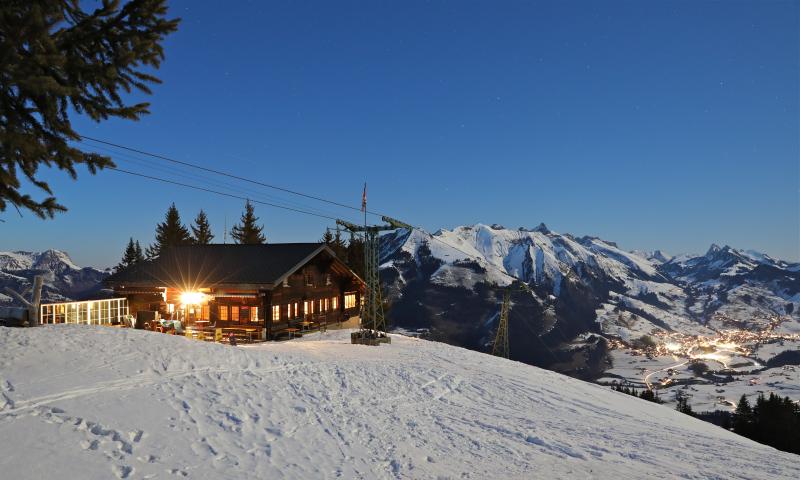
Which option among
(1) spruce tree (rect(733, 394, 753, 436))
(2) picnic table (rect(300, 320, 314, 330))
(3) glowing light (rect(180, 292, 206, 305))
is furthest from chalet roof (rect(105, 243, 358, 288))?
(1) spruce tree (rect(733, 394, 753, 436))

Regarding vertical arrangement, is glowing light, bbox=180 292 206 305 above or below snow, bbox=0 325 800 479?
above

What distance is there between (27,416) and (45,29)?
26.0 ft

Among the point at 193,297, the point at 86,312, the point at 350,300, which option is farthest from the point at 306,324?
the point at 86,312

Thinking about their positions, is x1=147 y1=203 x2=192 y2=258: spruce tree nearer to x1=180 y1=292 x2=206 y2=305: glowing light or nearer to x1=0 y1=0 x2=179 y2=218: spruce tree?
x1=180 y1=292 x2=206 y2=305: glowing light

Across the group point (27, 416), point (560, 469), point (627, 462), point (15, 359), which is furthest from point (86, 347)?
point (627, 462)

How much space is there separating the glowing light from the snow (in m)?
12.6

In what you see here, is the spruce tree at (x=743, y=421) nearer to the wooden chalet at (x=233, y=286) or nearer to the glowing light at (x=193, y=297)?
the wooden chalet at (x=233, y=286)

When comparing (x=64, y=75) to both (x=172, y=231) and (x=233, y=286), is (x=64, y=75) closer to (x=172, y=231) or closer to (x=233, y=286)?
(x=233, y=286)

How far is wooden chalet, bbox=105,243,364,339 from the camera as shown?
3036cm

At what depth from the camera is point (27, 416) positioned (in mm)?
9297

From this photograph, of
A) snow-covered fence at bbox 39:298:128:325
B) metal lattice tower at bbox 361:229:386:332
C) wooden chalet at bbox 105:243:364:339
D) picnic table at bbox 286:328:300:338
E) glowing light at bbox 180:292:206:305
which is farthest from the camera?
picnic table at bbox 286:328:300:338

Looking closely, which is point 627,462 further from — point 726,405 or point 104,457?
point 726,405

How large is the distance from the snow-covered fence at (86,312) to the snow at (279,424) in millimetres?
8708

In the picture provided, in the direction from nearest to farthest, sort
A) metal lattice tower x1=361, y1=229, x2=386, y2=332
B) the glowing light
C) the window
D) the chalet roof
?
the glowing light, metal lattice tower x1=361, y1=229, x2=386, y2=332, the chalet roof, the window
